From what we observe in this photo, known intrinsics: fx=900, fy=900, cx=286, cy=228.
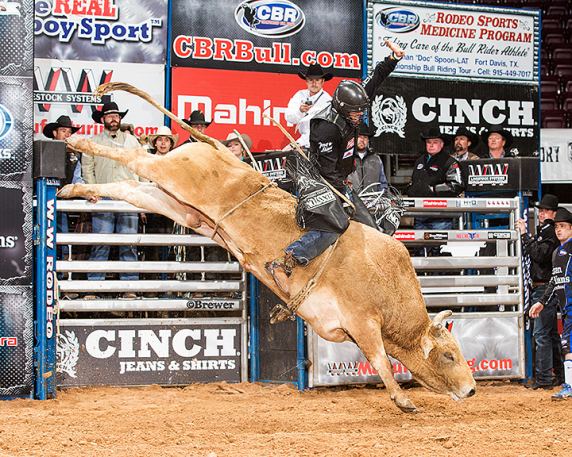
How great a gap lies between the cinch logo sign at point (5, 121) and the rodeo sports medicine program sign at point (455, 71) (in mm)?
5848

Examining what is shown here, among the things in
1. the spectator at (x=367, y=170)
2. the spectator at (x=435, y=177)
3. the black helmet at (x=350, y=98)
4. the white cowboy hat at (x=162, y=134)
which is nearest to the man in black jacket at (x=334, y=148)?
the black helmet at (x=350, y=98)

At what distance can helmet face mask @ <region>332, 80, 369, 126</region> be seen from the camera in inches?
293

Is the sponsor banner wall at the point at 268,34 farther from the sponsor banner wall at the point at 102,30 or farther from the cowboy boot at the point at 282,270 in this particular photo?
the cowboy boot at the point at 282,270

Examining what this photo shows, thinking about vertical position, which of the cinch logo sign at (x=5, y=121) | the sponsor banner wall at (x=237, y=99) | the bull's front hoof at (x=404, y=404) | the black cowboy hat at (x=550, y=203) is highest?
the sponsor banner wall at (x=237, y=99)

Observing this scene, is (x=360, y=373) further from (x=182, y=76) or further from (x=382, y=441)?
(x=182, y=76)

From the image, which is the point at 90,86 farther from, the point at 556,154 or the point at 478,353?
the point at 556,154

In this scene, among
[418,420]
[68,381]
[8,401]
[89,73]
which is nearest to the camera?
[418,420]

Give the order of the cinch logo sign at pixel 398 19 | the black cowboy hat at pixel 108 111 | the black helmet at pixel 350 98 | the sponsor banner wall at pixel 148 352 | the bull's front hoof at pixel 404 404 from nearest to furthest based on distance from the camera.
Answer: the bull's front hoof at pixel 404 404, the black helmet at pixel 350 98, the sponsor banner wall at pixel 148 352, the black cowboy hat at pixel 108 111, the cinch logo sign at pixel 398 19

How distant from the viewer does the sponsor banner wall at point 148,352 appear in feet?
30.3

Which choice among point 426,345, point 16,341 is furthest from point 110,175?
point 426,345

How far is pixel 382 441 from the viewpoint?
610 centimetres

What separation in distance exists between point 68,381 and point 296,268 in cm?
318

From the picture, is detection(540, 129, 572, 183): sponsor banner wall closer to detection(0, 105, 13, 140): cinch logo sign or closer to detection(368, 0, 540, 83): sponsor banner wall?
detection(368, 0, 540, 83): sponsor banner wall

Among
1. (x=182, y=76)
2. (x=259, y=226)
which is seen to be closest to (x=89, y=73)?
(x=182, y=76)
